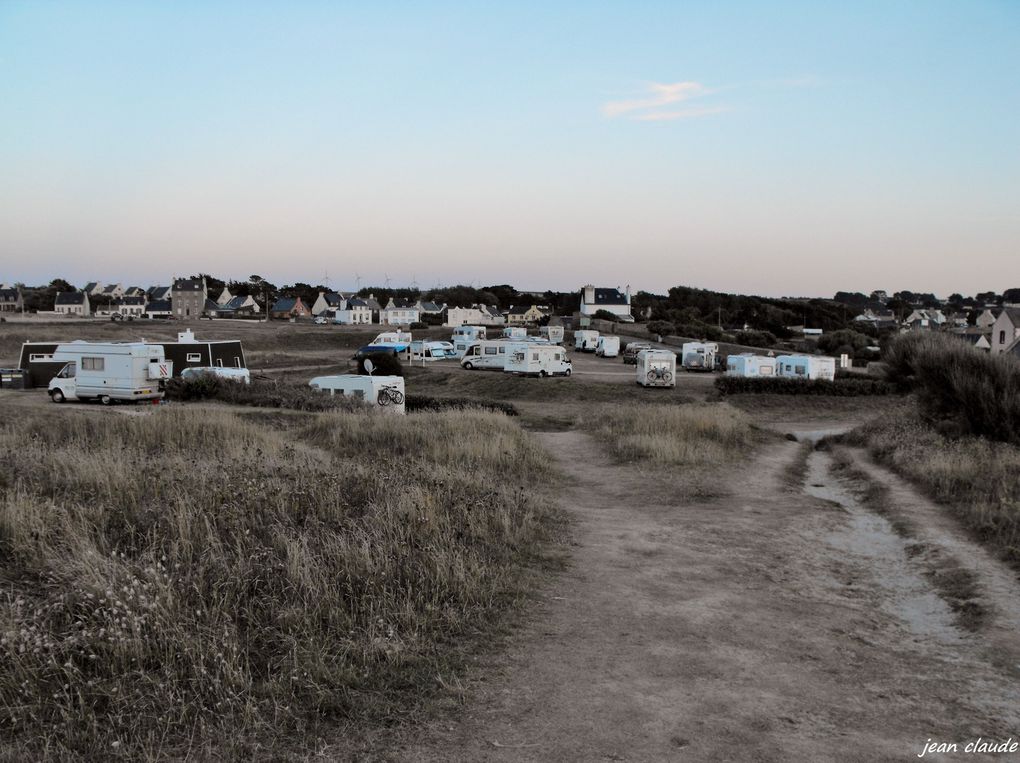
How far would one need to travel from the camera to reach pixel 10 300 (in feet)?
391

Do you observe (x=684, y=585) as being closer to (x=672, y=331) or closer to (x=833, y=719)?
(x=833, y=719)

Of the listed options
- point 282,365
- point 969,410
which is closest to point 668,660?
point 969,410

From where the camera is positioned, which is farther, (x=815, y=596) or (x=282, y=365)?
(x=282, y=365)

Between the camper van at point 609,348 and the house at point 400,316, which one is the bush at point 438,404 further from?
the house at point 400,316

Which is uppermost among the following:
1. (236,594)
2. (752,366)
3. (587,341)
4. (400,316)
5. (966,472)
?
(400,316)

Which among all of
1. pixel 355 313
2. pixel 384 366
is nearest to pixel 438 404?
pixel 384 366

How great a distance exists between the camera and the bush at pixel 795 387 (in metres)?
36.1

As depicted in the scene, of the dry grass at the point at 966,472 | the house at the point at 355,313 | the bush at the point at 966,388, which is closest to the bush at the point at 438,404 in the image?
the dry grass at the point at 966,472

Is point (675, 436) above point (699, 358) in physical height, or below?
below

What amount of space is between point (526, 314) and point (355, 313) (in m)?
24.7

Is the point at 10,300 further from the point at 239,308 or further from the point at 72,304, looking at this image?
the point at 239,308

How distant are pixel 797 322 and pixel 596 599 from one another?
122 meters

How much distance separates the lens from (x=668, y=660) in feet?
18.0

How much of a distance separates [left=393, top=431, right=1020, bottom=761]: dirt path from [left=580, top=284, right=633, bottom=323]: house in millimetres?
87370
